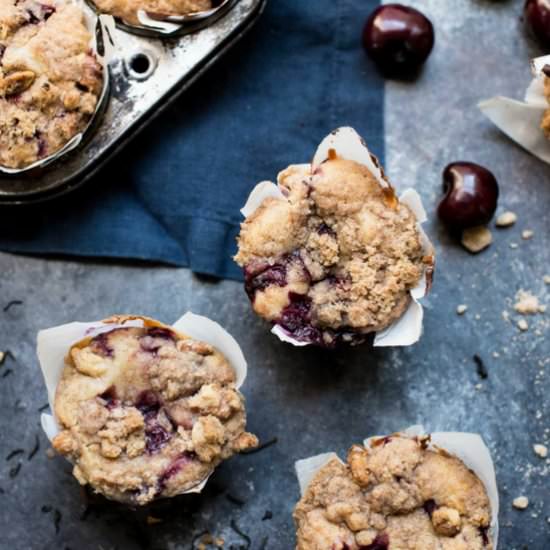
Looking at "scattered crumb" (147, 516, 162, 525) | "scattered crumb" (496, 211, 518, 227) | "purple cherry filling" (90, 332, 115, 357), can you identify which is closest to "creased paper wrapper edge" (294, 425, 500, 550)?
"scattered crumb" (147, 516, 162, 525)

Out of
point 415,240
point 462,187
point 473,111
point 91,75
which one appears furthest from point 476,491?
point 91,75

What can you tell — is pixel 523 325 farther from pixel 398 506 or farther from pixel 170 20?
pixel 170 20

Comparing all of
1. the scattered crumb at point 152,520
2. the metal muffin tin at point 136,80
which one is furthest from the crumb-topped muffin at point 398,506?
the metal muffin tin at point 136,80

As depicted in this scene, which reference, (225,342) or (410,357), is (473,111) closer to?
(410,357)

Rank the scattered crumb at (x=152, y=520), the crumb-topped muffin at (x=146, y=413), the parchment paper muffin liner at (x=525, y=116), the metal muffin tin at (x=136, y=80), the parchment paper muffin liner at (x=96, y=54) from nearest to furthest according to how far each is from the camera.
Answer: the crumb-topped muffin at (x=146, y=413) → the parchment paper muffin liner at (x=96, y=54) → the metal muffin tin at (x=136, y=80) → the scattered crumb at (x=152, y=520) → the parchment paper muffin liner at (x=525, y=116)

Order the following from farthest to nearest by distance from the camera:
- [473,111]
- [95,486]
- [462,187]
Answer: [473,111]
[462,187]
[95,486]

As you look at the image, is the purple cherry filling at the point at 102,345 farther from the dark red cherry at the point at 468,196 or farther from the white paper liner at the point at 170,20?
the dark red cherry at the point at 468,196

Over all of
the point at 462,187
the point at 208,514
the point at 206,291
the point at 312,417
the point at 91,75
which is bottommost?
the point at 208,514
